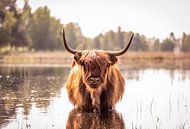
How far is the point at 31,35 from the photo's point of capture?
73.4m

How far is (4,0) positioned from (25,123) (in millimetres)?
57337

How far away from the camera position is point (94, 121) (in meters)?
10.0

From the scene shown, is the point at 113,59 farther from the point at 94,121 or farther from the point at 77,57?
the point at 94,121

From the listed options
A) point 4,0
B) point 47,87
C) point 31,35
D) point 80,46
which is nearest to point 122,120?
point 47,87

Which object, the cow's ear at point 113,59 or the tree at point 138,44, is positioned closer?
the cow's ear at point 113,59

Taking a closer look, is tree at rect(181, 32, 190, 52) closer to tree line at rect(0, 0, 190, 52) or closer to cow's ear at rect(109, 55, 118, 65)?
tree line at rect(0, 0, 190, 52)

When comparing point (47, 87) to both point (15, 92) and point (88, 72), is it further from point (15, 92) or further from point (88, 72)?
point (88, 72)

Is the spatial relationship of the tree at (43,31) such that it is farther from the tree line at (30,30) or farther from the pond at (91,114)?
the pond at (91,114)

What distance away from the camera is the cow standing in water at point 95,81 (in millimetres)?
10555

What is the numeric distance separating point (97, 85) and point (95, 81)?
107mm

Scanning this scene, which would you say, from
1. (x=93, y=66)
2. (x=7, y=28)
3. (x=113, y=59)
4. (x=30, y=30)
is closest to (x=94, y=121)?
(x=93, y=66)

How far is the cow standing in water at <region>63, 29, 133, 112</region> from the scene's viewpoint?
10.6m

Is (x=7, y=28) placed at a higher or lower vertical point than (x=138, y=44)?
higher

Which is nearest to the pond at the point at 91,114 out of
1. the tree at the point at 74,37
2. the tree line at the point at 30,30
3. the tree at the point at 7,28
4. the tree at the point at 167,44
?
the tree line at the point at 30,30
